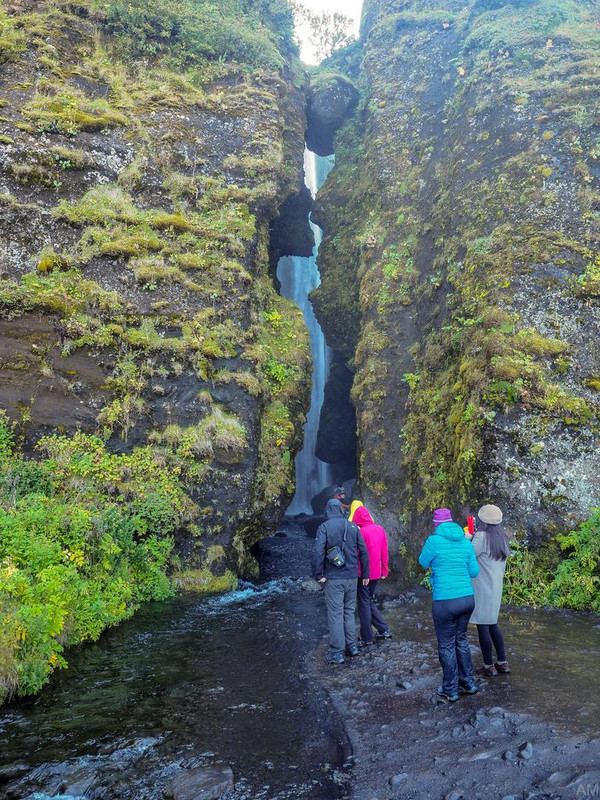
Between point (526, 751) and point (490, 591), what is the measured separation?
6.18ft

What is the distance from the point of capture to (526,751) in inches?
167

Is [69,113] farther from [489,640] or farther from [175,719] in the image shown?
[489,640]

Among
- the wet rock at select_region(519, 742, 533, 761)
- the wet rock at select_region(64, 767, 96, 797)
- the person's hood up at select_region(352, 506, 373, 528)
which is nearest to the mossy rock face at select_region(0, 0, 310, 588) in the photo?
the person's hood up at select_region(352, 506, 373, 528)

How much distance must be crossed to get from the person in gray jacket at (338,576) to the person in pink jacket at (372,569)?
55cm

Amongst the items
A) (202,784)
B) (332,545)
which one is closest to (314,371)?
(332,545)

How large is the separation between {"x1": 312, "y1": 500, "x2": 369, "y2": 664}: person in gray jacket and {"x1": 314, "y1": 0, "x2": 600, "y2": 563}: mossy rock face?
5.04m

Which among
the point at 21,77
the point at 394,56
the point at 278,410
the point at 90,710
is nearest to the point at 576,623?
the point at 90,710

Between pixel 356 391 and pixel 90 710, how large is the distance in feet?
45.9

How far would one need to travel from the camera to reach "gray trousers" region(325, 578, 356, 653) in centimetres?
745

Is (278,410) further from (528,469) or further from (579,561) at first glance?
(579,561)

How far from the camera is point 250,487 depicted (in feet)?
46.4

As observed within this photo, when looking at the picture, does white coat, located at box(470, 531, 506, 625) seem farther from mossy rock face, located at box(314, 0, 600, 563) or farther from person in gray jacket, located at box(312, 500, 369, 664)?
mossy rock face, located at box(314, 0, 600, 563)

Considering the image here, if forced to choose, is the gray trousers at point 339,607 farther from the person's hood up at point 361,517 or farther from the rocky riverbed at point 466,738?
the person's hood up at point 361,517

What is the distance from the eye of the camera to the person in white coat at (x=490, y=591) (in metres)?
5.94
